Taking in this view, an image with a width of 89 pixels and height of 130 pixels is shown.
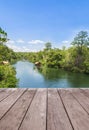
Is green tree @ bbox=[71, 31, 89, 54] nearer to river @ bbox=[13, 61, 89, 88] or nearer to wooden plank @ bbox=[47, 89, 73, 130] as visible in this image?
river @ bbox=[13, 61, 89, 88]

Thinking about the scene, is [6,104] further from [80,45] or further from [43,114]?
[80,45]

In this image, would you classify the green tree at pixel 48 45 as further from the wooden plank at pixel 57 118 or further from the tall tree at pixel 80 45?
the wooden plank at pixel 57 118

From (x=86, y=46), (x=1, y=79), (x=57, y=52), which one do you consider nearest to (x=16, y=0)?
(x=1, y=79)

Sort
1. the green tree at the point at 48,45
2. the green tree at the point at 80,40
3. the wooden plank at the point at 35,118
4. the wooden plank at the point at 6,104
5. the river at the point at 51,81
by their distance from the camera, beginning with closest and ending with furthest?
the wooden plank at the point at 35,118 < the wooden plank at the point at 6,104 < the river at the point at 51,81 < the green tree at the point at 80,40 < the green tree at the point at 48,45

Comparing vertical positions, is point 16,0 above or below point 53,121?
above

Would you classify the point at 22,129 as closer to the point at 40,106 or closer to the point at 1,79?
the point at 40,106

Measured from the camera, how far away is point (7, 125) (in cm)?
118

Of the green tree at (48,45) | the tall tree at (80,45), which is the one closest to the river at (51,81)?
the tall tree at (80,45)

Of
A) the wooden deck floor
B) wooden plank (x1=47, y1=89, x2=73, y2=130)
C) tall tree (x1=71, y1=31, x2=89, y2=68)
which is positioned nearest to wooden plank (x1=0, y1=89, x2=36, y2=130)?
the wooden deck floor

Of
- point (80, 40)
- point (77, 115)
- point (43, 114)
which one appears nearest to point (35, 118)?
point (43, 114)

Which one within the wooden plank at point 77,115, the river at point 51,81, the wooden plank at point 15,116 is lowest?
the river at point 51,81

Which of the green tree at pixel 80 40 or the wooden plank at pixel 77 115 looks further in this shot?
the green tree at pixel 80 40

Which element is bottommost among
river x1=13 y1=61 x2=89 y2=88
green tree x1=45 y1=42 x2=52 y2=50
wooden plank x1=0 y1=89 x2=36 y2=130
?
river x1=13 y1=61 x2=89 y2=88

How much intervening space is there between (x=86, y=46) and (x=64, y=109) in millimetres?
31625
